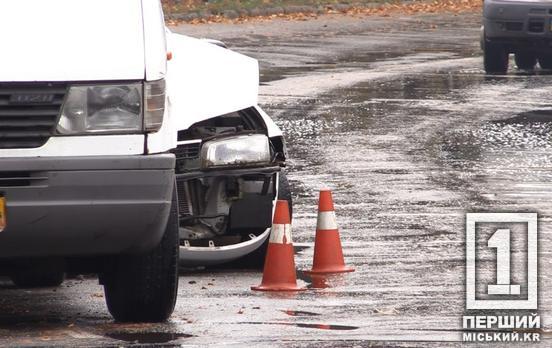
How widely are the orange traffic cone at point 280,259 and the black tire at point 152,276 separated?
3.65ft

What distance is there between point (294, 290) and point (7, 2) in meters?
2.33

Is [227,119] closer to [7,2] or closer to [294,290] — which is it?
[294,290]

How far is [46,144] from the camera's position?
724 centimetres

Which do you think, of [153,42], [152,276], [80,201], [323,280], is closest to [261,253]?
[323,280]

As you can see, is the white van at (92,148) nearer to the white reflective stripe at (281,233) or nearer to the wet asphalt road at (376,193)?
the wet asphalt road at (376,193)

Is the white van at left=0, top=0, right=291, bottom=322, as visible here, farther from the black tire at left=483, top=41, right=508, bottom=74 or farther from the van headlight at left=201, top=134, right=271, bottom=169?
the black tire at left=483, top=41, right=508, bottom=74

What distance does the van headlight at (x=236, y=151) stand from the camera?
9.02m

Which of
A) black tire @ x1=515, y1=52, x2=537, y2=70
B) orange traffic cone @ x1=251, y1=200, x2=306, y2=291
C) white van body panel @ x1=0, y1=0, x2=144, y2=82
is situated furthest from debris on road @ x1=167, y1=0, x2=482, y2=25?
white van body panel @ x1=0, y1=0, x2=144, y2=82

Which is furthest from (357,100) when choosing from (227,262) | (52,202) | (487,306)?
(52,202)

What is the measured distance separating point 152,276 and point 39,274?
45.1 inches

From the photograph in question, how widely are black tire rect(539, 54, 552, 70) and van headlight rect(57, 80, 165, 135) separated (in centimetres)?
1708

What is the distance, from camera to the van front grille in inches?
283

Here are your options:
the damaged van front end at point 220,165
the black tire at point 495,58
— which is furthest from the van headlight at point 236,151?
the black tire at point 495,58

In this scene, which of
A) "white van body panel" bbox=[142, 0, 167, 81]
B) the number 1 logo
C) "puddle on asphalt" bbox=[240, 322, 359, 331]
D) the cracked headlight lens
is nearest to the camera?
the cracked headlight lens
